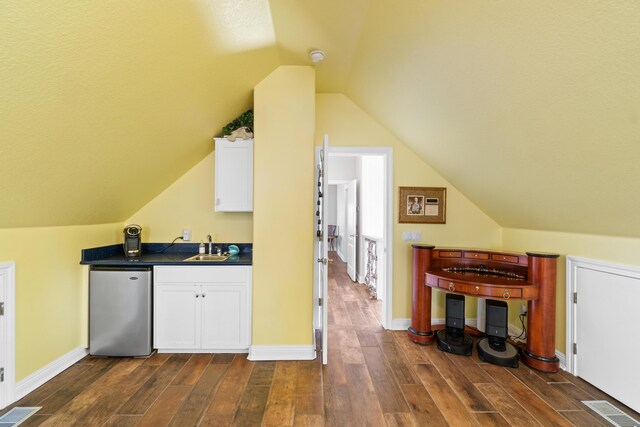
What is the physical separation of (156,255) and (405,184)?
2.86 metres

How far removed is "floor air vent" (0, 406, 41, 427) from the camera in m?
1.67

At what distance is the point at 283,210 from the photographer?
8.11 ft

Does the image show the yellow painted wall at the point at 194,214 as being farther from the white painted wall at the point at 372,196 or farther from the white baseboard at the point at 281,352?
the white painted wall at the point at 372,196

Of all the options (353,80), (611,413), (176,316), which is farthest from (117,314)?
(611,413)

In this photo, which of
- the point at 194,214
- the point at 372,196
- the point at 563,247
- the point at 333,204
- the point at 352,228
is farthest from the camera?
the point at 333,204

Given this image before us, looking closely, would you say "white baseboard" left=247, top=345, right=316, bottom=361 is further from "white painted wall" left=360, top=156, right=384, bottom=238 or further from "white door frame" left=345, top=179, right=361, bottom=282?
"white door frame" left=345, top=179, right=361, bottom=282

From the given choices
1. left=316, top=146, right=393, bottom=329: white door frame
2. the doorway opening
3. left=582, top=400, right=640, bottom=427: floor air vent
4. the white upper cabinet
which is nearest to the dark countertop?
the white upper cabinet

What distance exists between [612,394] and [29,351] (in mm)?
4264

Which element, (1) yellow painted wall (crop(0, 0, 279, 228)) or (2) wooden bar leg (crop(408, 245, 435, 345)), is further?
(2) wooden bar leg (crop(408, 245, 435, 345))

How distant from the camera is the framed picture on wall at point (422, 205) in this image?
3.15 metres

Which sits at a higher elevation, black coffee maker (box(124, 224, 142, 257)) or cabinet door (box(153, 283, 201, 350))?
black coffee maker (box(124, 224, 142, 257))

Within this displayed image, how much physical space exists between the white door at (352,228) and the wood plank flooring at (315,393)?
9.54 ft

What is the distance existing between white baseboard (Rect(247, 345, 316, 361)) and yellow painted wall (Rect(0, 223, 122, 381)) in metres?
1.55

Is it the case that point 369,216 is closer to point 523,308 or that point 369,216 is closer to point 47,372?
point 523,308
